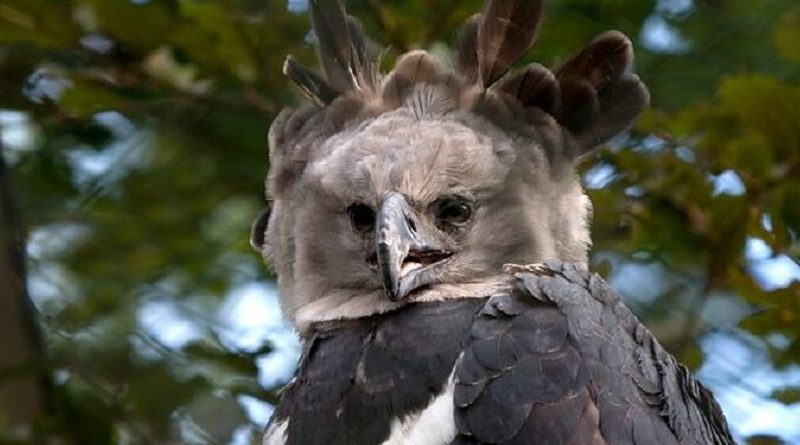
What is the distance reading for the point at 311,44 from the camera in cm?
312

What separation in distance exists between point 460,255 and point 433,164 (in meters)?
0.14

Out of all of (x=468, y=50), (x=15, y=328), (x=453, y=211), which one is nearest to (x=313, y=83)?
(x=468, y=50)

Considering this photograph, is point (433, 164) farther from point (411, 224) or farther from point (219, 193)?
point (219, 193)

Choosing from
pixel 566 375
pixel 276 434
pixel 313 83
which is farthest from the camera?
pixel 313 83

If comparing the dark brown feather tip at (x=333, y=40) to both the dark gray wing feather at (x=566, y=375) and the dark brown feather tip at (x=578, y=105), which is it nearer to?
the dark brown feather tip at (x=578, y=105)

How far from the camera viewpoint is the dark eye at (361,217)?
2516 mm

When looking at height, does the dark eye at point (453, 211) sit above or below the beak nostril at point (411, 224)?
below

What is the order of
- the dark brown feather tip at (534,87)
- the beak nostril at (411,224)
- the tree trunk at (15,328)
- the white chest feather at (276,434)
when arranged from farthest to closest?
the tree trunk at (15,328) < the dark brown feather tip at (534,87) < the beak nostril at (411,224) < the white chest feather at (276,434)

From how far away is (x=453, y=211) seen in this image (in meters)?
2.53

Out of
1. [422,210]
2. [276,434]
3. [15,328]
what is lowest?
[15,328]

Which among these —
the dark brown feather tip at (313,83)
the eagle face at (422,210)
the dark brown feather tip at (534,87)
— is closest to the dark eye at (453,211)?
the eagle face at (422,210)

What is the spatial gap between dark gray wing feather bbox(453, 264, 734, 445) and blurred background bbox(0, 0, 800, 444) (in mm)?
502

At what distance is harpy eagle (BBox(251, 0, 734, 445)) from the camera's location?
6.98 ft

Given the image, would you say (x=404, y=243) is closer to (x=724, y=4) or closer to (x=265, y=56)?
(x=265, y=56)
